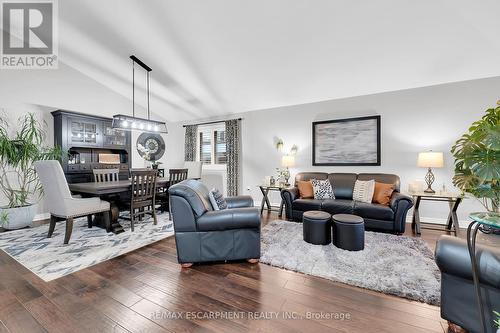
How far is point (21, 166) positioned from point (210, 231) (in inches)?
160

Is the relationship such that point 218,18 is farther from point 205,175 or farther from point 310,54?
point 205,175

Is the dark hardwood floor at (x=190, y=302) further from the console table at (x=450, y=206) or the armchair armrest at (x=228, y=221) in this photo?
the console table at (x=450, y=206)

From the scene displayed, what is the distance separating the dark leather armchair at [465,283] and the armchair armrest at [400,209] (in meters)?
1.83

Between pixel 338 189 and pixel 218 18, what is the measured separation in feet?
11.3

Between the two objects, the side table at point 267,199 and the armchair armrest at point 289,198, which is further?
the side table at point 267,199

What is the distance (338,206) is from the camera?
11.1 ft

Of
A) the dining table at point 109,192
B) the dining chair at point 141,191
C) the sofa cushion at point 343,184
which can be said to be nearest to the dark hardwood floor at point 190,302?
the dining table at point 109,192

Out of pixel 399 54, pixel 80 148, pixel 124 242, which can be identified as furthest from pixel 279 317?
pixel 80 148

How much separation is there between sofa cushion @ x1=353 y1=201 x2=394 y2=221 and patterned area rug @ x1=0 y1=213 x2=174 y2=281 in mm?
3030

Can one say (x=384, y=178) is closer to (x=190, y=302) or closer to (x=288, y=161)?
(x=288, y=161)

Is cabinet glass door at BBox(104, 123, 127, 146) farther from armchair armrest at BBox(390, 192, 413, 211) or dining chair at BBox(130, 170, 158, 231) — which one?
armchair armrest at BBox(390, 192, 413, 211)

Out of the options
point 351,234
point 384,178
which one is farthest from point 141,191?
point 384,178

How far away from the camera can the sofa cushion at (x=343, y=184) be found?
378cm

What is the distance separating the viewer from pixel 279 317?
1.47 meters
